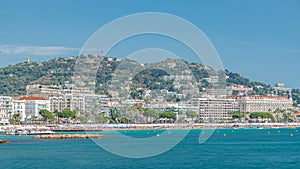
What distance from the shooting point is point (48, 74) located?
17875cm

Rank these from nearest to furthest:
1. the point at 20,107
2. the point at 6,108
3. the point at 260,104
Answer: the point at 6,108 → the point at 20,107 → the point at 260,104

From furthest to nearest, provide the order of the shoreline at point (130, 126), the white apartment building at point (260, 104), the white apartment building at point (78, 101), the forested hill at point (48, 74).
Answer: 1. the white apartment building at point (260, 104)
2. the forested hill at point (48, 74)
3. the white apartment building at point (78, 101)
4. the shoreline at point (130, 126)

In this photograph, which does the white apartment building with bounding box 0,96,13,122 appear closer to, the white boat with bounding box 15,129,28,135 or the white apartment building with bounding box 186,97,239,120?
the white boat with bounding box 15,129,28,135

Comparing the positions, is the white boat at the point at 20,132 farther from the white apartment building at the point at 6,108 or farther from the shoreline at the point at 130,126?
the white apartment building at the point at 6,108

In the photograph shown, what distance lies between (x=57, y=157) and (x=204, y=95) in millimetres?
102722

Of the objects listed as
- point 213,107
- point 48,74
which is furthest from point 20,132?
point 48,74

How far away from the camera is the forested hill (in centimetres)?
14650

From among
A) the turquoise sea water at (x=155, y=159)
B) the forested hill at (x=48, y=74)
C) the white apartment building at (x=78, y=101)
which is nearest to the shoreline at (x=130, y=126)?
the white apartment building at (x=78, y=101)

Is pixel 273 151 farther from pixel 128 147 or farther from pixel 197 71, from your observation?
pixel 197 71

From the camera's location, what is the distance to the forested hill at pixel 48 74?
146 meters

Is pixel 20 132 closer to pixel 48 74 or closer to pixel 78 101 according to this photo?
pixel 78 101

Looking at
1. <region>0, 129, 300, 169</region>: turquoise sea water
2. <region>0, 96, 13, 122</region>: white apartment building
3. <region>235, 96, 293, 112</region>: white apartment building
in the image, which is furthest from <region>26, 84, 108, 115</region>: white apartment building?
<region>0, 129, 300, 169</region>: turquoise sea water

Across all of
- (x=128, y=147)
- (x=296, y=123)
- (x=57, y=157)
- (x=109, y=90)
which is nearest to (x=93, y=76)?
(x=109, y=90)

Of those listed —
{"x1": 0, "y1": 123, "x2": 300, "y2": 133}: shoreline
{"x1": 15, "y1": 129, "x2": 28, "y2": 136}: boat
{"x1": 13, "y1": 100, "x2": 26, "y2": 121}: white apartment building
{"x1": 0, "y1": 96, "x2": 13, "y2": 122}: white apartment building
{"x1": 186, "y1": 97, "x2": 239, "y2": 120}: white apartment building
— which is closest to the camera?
{"x1": 15, "y1": 129, "x2": 28, "y2": 136}: boat
